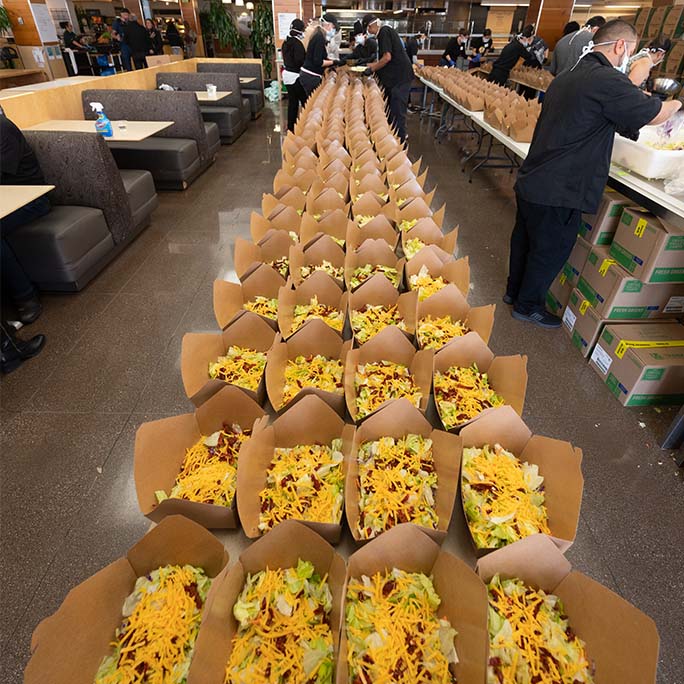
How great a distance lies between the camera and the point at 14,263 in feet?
8.21

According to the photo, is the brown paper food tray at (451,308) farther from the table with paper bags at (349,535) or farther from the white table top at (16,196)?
the white table top at (16,196)

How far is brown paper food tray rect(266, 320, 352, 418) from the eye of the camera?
117 cm

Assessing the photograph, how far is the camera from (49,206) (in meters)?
2.93

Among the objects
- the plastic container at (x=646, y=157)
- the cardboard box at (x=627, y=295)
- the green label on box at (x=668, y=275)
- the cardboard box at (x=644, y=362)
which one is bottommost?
the cardboard box at (x=644, y=362)

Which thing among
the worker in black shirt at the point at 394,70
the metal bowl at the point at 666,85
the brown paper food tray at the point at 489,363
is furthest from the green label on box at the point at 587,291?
the worker in black shirt at the point at 394,70

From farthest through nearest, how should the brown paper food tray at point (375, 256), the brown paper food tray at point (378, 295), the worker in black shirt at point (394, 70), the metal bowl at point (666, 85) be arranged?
1. the worker in black shirt at point (394, 70)
2. the metal bowl at point (666, 85)
3. the brown paper food tray at point (375, 256)
4. the brown paper food tray at point (378, 295)

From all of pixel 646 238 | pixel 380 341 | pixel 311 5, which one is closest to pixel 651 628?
pixel 380 341

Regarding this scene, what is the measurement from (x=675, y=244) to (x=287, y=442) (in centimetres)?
206

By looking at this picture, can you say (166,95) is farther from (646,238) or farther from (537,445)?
(537,445)

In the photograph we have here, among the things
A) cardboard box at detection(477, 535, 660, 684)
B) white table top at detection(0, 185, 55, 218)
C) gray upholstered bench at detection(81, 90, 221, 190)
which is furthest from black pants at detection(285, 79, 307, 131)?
cardboard box at detection(477, 535, 660, 684)

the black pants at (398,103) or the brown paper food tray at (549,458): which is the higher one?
the brown paper food tray at (549,458)

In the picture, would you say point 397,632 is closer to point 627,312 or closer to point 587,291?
point 627,312

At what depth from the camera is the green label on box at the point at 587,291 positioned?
94.4 inches

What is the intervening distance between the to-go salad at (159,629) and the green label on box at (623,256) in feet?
7.76
